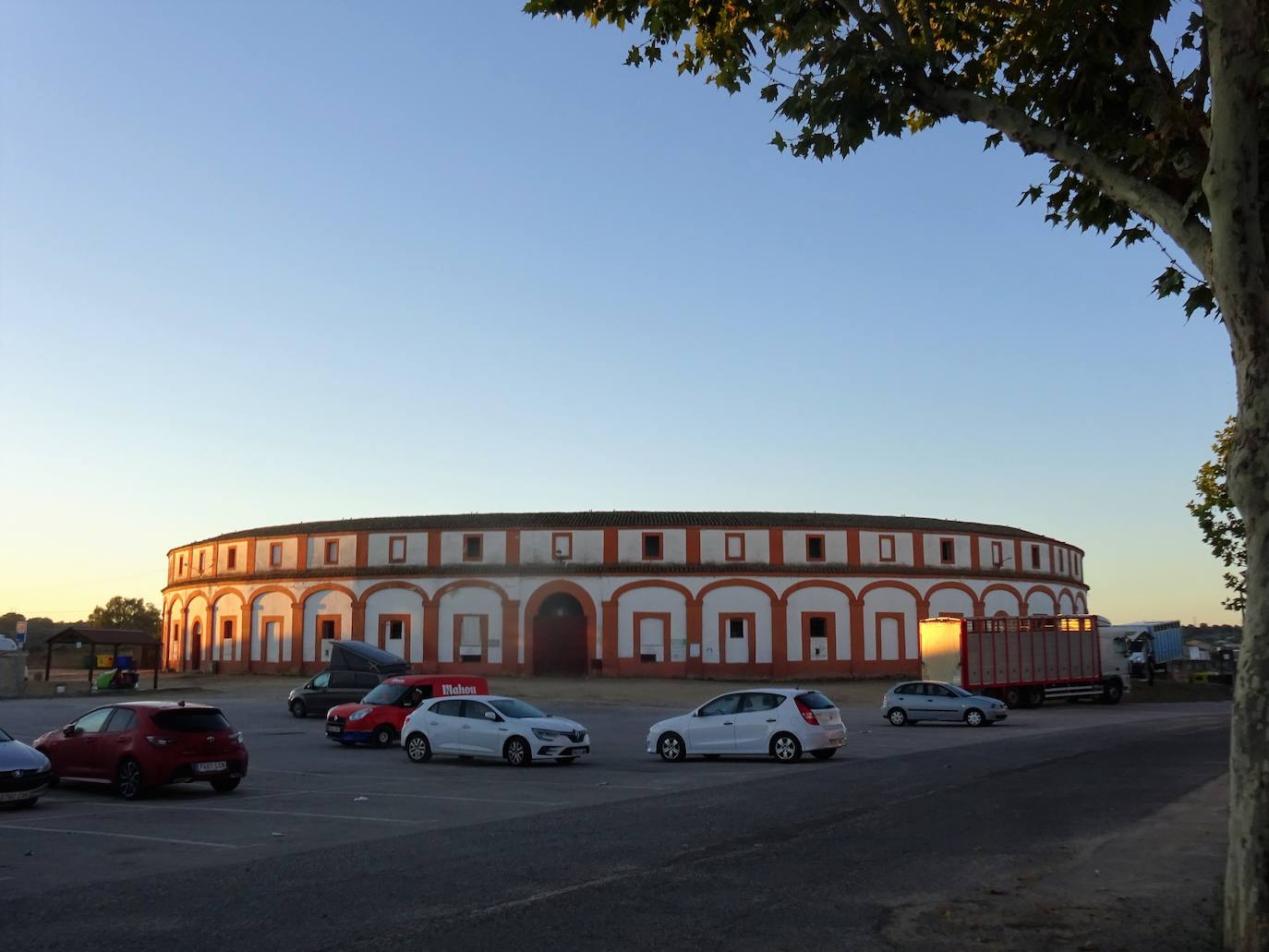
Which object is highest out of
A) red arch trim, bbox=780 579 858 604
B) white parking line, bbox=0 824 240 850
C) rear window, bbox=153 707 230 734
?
red arch trim, bbox=780 579 858 604

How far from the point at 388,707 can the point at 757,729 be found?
962 centimetres

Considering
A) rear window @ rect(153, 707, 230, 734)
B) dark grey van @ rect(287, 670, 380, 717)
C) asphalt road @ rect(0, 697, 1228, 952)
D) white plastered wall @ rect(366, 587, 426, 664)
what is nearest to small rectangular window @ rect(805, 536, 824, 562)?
white plastered wall @ rect(366, 587, 426, 664)

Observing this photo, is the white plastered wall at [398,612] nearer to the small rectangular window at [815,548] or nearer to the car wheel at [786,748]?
the small rectangular window at [815,548]

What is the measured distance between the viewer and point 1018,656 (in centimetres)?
4234

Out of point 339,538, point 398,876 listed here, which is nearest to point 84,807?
point 398,876

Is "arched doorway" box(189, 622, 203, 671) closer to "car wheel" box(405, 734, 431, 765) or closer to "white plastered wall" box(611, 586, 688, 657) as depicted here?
"white plastered wall" box(611, 586, 688, 657)

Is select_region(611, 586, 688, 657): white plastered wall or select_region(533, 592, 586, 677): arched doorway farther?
select_region(533, 592, 586, 677): arched doorway

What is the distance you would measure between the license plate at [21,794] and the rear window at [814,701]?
13727 mm

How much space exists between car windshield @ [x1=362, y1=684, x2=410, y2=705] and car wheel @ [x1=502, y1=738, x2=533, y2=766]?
6377 millimetres

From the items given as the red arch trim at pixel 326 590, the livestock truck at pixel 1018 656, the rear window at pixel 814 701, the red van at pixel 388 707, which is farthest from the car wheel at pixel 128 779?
the red arch trim at pixel 326 590

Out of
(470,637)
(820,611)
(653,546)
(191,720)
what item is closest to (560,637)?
(470,637)

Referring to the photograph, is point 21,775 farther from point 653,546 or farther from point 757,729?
point 653,546

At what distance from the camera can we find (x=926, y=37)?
30.4ft

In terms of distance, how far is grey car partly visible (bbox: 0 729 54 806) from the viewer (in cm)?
1468
